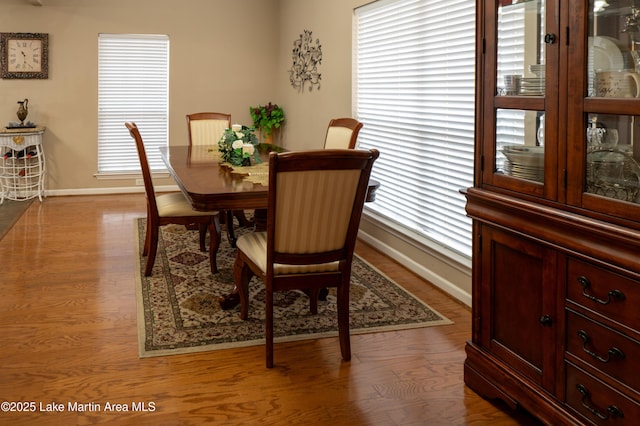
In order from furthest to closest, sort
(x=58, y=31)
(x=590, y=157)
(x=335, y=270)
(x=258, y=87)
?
(x=258, y=87)
(x=58, y=31)
(x=335, y=270)
(x=590, y=157)

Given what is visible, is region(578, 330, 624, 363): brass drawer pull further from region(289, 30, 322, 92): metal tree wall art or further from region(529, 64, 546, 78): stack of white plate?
region(289, 30, 322, 92): metal tree wall art

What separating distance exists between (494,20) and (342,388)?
5.19ft

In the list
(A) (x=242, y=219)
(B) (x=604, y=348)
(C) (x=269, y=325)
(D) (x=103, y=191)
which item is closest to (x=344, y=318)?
(C) (x=269, y=325)

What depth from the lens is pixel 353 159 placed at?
2.65m

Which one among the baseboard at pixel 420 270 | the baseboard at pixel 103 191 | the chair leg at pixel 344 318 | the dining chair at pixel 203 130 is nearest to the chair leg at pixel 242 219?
the dining chair at pixel 203 130

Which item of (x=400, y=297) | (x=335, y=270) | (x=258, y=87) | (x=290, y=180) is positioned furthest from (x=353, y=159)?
(x=258, y=87)

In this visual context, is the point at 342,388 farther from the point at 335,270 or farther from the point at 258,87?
the point at 258,87

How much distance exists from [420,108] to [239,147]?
4.16 ft

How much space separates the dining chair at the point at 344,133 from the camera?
424 cm

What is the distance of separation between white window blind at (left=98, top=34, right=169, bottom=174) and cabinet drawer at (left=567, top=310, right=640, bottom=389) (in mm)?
6549

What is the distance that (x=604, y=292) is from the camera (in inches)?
73.5

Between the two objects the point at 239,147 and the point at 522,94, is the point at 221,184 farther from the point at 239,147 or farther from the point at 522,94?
the point at 522,94

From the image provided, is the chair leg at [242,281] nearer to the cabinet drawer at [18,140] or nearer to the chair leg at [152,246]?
the chair leg at [152,246]

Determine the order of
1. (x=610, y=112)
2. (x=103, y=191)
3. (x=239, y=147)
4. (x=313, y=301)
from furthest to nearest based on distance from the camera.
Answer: (x=103, y=191) < (x=239, y=147) < (x=313, y=301) < (x=610, y=112)
